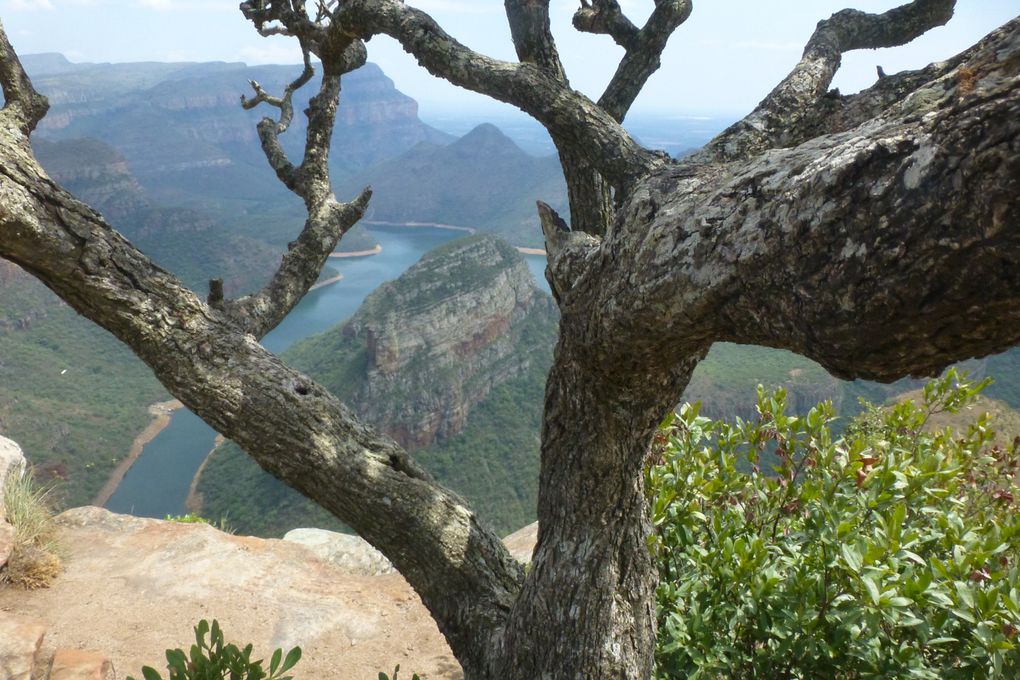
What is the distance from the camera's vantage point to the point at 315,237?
4250mm

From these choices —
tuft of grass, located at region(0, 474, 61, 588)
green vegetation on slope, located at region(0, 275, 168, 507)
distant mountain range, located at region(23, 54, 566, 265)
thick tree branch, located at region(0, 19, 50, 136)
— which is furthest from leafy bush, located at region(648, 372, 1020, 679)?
distant mountain range, located at region(23, 54, 566, 265)

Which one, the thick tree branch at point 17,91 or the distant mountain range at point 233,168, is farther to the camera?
the distant mountain range at point 233,168

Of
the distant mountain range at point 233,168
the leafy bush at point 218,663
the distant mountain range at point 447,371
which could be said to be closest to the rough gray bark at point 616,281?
the leafy bush at point 218,663

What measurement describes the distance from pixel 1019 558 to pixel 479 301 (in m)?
42.4

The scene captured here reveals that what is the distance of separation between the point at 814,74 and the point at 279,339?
223ft

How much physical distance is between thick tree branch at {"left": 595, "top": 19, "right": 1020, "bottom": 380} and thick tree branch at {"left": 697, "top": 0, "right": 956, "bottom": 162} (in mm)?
1031

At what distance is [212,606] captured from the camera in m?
5.87

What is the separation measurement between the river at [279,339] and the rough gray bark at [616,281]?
7175 mm

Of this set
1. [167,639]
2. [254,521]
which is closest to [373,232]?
[254,521]

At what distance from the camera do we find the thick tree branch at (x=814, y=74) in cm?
288

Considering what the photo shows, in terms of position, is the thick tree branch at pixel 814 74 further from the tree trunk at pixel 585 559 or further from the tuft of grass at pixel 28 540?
the tuft of grass at pixel 28 540

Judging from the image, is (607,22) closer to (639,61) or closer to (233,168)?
(639,61)

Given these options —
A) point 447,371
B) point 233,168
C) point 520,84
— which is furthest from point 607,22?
point 233,168

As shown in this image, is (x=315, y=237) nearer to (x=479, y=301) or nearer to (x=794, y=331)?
(x=794, y=331)
